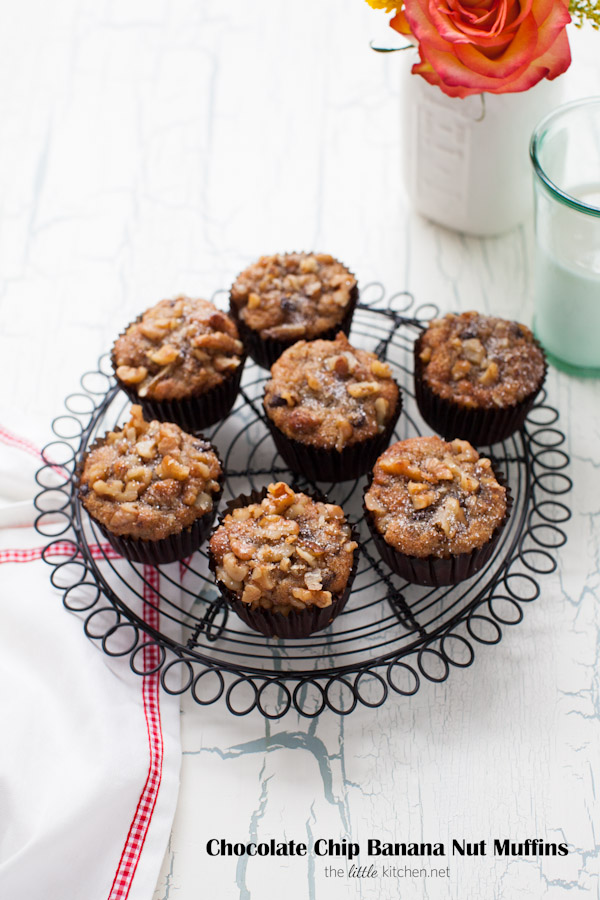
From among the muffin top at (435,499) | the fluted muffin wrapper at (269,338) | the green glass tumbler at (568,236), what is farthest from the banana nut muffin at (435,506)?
the green glass tumbler at (568,236)

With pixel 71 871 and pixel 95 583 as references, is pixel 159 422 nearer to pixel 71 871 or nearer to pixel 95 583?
pixel 95 583

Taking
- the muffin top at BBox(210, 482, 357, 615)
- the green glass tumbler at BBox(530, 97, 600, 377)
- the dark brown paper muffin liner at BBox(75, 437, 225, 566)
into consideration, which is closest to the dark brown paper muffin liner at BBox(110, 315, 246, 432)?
the dark brown paper muffin liner at BBox(75, 437, 225, 566)

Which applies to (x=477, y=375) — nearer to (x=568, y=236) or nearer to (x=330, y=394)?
(x=330, y=394)

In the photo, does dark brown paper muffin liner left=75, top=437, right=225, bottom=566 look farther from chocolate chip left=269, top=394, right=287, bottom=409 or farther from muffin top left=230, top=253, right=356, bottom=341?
muffin top left=230, top=253, right=356, bottom=341

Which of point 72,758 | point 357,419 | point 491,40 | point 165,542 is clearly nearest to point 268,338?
point 357,419

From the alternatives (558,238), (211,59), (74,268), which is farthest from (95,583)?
(211,59)

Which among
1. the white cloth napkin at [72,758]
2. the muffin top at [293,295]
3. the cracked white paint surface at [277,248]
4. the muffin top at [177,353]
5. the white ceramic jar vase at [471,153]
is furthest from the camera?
the white ceramic jar vase at [471,153]

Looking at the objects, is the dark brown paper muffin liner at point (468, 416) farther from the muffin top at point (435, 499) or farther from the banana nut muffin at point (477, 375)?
the muffin top at point (435, 499)
